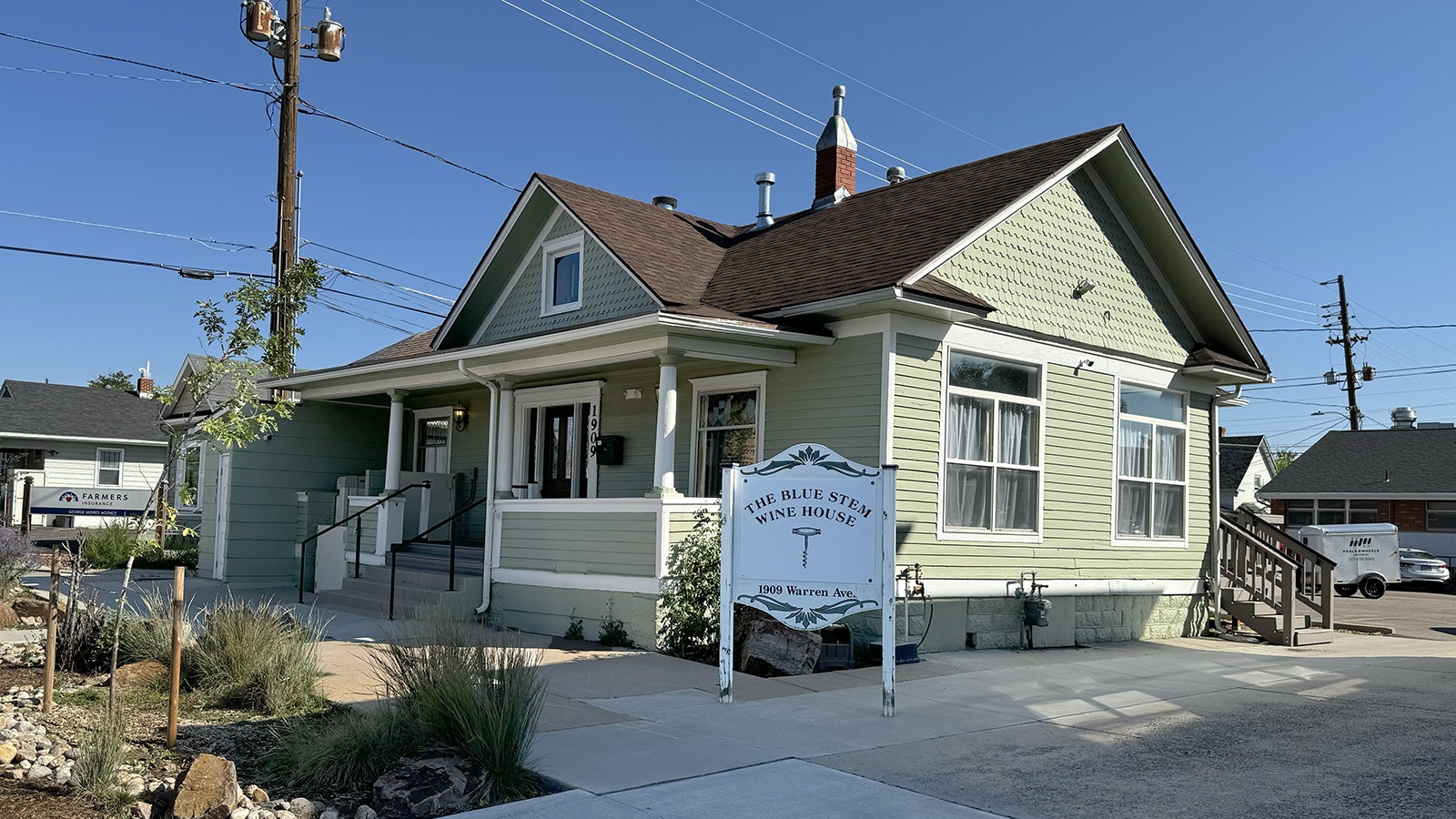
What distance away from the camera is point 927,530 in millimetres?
12508

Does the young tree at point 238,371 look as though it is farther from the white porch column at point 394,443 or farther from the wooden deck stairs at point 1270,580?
the wooden deck stairs at point 1270,580

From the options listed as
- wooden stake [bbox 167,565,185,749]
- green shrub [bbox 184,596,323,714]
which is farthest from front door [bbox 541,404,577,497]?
wooden stake [bbox 167,565,185,749]

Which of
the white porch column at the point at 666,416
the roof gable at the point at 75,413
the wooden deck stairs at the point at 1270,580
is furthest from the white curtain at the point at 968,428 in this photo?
the roof gable at the point at 75,413

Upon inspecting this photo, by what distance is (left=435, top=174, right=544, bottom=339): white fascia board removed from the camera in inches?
640

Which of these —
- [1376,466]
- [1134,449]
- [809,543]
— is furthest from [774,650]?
[1376,466]

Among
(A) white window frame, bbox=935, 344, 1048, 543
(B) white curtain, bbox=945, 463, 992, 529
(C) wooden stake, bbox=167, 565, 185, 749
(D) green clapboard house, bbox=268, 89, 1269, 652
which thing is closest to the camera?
(C) wooden stake, bbox=167, 565, 185, 749

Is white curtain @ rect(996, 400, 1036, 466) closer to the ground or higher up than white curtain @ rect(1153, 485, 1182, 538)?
higher up

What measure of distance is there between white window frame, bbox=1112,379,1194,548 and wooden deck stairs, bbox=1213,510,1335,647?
1.06 m

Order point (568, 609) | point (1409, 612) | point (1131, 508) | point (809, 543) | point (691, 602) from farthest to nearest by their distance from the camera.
A: point (1409, 612) < point (1131, 508) < point (568, 609) < point (691, 602) < point (809, 543)

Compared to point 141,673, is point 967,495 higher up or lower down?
higher up

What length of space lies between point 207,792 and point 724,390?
8817 millimetres

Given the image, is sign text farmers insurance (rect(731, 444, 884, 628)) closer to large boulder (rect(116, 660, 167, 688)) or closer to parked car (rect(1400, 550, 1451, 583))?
large boulder (rect(116, 660, 167, 688))

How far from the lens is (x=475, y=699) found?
6.49m

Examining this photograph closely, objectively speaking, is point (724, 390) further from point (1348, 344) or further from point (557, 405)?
point (1348, 344)
